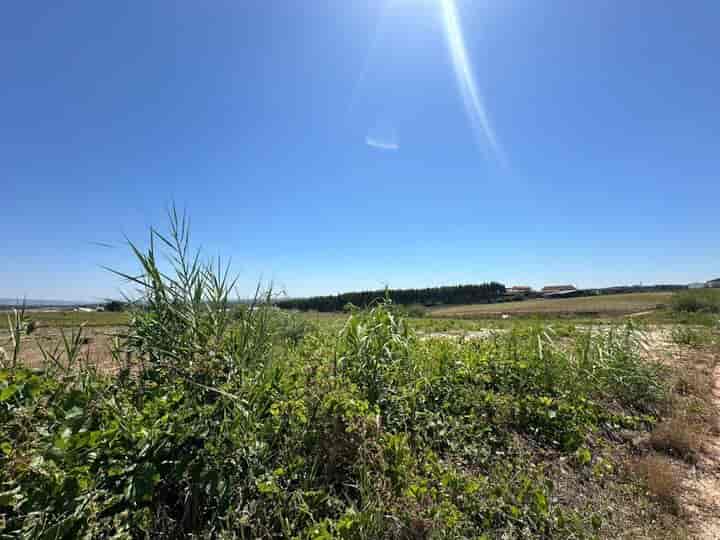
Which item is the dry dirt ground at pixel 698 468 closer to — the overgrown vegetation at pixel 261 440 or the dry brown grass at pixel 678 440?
the dry brown grass at pixel 678 440

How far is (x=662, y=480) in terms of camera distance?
79.4 inches

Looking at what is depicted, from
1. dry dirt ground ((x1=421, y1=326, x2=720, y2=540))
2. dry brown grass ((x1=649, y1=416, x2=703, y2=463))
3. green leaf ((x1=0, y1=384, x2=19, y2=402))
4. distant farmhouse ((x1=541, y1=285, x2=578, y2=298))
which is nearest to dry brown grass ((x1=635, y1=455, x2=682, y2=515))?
dry dirt ground ((x1=421, y1=326, x2=720, y2=540))

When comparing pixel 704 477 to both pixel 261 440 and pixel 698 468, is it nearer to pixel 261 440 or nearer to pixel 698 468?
pixel 698 468

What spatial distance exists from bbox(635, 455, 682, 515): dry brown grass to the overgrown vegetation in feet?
0.93

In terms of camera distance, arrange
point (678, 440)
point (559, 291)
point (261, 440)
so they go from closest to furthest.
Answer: point (261, 440) < point (678, 440) < point (559, 291)

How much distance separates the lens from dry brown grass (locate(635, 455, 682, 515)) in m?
1.89

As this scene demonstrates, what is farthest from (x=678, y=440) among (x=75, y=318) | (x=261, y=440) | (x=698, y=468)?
(x=75, y=318)

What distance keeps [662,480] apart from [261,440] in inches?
109

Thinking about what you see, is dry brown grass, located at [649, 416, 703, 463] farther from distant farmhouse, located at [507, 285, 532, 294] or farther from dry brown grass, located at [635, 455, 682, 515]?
distant farmhouse, located at [507, 285, 532, 294]

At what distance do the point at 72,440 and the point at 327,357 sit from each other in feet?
6.08

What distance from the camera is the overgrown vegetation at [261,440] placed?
1.33 metres

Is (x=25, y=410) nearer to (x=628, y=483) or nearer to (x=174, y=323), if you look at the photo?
(x=174, y=323)

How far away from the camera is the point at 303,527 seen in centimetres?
163

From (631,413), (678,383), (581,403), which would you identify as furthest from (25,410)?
(678,383)
